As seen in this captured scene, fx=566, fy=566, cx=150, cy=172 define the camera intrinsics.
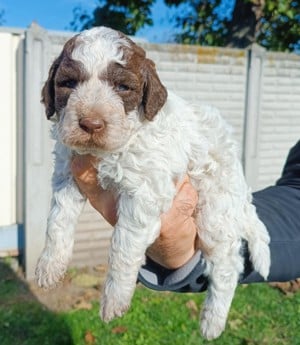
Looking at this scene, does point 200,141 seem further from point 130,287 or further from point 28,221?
point 28,221

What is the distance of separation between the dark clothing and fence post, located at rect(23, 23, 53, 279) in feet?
12.0

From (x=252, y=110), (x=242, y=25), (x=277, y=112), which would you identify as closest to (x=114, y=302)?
(x=252, y=110)

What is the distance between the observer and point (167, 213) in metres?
2.77

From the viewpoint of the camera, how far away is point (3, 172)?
677cm

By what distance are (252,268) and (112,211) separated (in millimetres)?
866

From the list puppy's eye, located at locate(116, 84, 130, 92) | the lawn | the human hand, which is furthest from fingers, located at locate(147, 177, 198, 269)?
the lawn

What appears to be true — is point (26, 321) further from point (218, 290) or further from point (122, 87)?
point (122, 87)

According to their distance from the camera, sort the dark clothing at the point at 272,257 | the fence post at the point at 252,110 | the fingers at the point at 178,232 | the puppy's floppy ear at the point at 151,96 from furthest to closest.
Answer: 1. the fence post at the point at 252,110
2. the dark clothing at the point at 272,257
3. the fingers at the point at 178,232
4. the puppy's floppy ear at the point at 151,96

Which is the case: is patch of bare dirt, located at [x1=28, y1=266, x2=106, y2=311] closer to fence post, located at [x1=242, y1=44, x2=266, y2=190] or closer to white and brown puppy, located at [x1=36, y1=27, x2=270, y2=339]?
fence post, located at [x1=242, y1=44, x2=266, y2=190]

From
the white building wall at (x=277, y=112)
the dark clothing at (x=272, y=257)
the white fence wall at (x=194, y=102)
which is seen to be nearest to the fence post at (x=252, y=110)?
the white fence wall at (x=194, y=102)

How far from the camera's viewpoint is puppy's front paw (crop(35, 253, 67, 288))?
2.70 meters

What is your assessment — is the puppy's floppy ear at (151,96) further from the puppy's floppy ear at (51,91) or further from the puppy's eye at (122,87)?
the puppy's floppy ear at (51,91)

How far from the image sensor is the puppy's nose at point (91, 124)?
2301mm

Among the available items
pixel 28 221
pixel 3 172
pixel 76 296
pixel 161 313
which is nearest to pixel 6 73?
pixel 3 172
